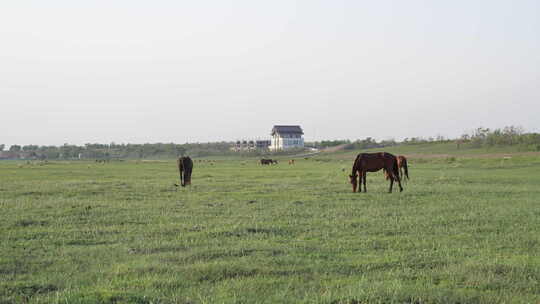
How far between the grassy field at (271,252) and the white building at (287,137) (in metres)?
130

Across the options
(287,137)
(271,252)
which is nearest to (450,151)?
(287,137)

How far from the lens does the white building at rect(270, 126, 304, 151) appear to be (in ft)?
482

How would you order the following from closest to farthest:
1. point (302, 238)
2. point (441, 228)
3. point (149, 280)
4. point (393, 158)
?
1. point (149, 280)
2. point (302, 238)
3. point (441, 228)
4. point (393, 158)

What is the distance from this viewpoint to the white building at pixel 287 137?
14688 cm

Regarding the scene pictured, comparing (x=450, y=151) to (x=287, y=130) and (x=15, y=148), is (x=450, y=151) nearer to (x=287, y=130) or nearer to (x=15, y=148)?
(x=287, y=130)

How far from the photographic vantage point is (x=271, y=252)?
883 cm

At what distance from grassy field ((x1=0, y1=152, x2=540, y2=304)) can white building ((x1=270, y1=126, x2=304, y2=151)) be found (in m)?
130

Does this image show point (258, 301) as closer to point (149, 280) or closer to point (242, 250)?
point (149, 280)

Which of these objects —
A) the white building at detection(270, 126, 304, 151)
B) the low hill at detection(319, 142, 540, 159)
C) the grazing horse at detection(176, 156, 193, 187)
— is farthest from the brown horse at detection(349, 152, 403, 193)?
the white building at detection(270, 126, 304, 151)

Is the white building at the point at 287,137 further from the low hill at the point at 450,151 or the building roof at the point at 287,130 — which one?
the low hill at the point at 450,151

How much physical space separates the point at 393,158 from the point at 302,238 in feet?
42.1

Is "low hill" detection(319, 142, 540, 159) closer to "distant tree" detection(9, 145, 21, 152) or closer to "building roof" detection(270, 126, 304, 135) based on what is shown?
"building roof" detection(270, 126, 304, 135)

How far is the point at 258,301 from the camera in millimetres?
6125

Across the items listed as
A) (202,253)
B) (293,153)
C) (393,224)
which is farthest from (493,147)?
(202,253)
